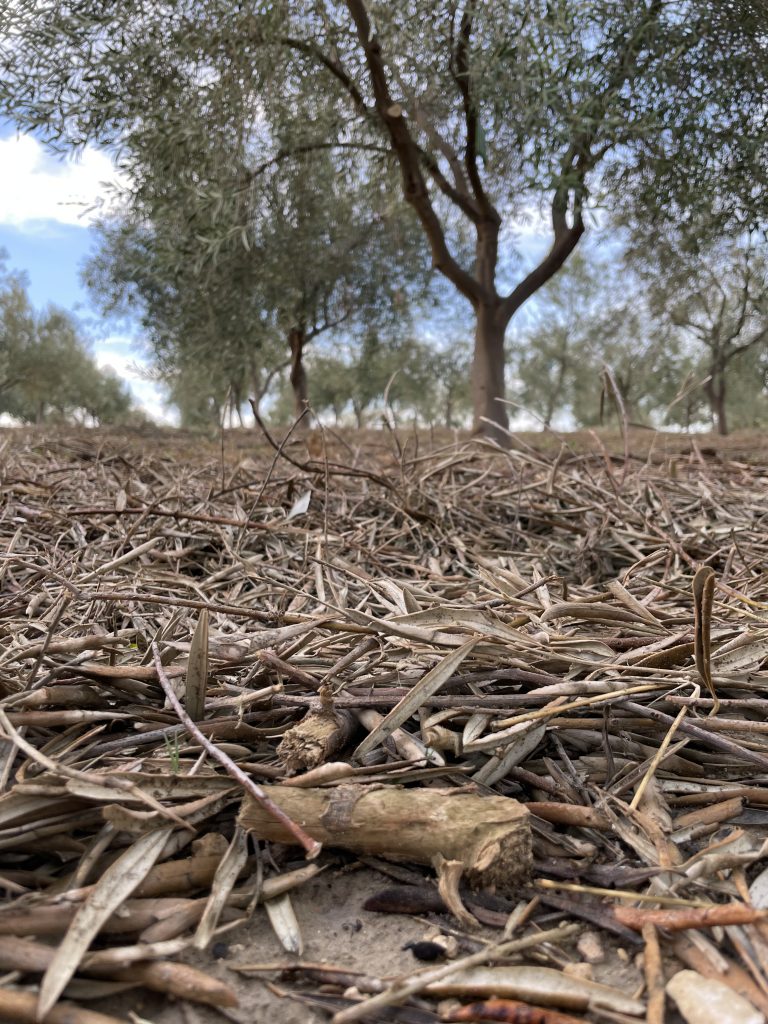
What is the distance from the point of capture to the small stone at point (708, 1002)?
85 cm

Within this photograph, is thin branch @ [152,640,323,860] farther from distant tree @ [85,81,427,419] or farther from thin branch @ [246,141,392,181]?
thin branch @ [246,141,392,181]

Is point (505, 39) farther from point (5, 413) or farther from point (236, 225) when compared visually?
point (5, 413)

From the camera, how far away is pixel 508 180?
9.54 metres

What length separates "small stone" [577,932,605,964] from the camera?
38.7 inches

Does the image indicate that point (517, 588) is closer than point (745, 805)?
No

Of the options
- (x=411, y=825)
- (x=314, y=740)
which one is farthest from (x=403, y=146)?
(x=411, y=825)

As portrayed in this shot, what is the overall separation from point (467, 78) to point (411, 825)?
8242 millimetres

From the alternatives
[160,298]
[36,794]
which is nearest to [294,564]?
[36,794]

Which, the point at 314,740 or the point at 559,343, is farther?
the point at 559,343

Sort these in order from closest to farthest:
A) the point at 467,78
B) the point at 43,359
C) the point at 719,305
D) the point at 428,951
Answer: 1. the point at 428,951
2. the point at 467,78
3. the point at 719,305
4. the point at 43,359

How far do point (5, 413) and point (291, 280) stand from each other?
3901 cm

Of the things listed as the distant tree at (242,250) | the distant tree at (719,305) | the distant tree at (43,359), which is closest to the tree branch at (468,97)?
the distant tree at (242,250)

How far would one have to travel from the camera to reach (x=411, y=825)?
3.71 feet

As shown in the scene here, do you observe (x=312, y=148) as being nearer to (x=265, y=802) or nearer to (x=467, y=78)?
(x=467, y=78)
